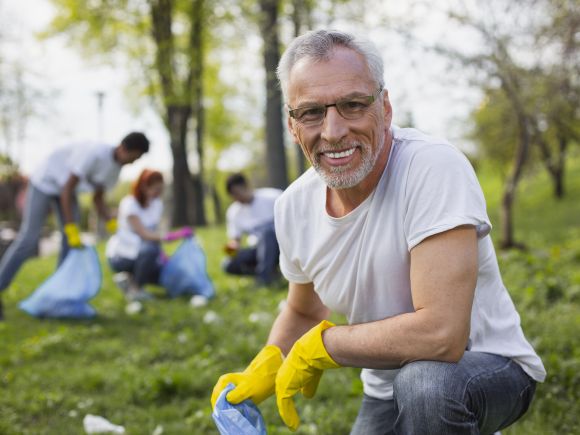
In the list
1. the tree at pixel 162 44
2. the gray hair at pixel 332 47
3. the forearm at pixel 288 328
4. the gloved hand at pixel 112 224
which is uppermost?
the tree at pixel 162 44

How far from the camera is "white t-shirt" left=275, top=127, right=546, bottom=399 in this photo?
5.16 feet

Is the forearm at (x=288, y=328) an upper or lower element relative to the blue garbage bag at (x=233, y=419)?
upper

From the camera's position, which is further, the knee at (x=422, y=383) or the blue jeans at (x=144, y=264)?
the blue jeans at (x=144, y=264)

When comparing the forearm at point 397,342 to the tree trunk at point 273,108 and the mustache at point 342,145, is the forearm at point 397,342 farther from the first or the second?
the tree trunk at point 273,108

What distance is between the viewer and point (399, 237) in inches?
65.9

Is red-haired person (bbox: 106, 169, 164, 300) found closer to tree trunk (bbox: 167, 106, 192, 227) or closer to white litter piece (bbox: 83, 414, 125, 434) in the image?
white litter piece (bbox: 83, 414, 125, 434)

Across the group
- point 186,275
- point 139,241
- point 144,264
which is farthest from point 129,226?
point 186,275

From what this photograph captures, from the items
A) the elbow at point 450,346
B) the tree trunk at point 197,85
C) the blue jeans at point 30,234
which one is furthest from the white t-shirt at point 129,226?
the tree trunk at point 197,85

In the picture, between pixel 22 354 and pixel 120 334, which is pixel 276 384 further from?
pixel 120 334

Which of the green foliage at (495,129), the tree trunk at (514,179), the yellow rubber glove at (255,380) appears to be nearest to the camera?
the yellow rubber glove at (255,380)

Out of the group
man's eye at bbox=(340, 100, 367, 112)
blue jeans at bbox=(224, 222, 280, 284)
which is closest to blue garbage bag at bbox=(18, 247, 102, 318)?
blue jeans at bbox=(224, 222, 280, 284)

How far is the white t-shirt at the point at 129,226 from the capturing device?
6004 millimetres

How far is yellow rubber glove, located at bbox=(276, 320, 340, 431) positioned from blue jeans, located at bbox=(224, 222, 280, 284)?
4.15 metres

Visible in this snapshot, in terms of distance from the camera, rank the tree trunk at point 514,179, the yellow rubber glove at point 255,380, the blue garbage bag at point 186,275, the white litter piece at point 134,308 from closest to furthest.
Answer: the yellow rubber glove at point 255,380, the white litter piece at point 134,308, the blue garbage bag at point 186,275, the tree trunk at point 514,179
